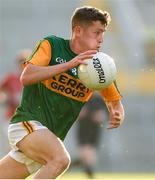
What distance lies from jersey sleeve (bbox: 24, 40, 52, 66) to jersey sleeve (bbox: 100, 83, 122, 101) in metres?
0.66

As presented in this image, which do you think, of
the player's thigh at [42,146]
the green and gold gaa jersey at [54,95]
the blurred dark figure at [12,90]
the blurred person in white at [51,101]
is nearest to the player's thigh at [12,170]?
the blurred person in white at [51,101]

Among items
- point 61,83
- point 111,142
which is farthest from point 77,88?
point 111,142

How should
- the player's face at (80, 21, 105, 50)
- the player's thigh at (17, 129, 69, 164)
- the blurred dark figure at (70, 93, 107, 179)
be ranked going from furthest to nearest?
the blurred dark figure at (70, 93, 107, 179)
the player's face at (80, 21, 105, 50)
the player's thigh at (17, 129, 69, 164)

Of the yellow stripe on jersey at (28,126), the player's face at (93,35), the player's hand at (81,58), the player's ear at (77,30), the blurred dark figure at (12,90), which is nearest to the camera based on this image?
the player's hand at (81,58)

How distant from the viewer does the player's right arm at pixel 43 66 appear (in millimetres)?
7268

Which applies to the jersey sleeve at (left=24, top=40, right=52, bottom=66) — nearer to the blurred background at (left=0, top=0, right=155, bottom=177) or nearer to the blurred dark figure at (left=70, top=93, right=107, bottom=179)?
the blurred dark figure at (left=70, top=93, right=107, bottom=179)

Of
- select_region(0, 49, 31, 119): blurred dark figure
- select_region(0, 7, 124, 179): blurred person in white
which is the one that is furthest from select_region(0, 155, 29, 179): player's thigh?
select_region(0, 49, 31, 119): blurred dark figure

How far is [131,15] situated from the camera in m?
21.9

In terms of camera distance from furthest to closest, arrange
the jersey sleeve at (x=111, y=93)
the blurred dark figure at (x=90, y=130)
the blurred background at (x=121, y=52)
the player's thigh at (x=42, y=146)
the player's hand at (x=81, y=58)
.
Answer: the blurred background at (x=121, y=52) → the blurred dark figure at (x=90, y=130) → the jersey sleeve at (x=111, y=93) → the player's thigh at (x=42, y=146) → the player's hand at (x=81, y=58)

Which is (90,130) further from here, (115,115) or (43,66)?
(43,66)

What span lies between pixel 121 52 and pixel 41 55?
1325cm

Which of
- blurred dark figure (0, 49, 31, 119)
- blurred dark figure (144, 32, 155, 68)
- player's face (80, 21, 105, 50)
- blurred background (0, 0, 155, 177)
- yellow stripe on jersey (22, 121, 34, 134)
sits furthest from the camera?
blurred dark figure (144, 32, 155, 68)

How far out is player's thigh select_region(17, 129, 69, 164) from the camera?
293 inches

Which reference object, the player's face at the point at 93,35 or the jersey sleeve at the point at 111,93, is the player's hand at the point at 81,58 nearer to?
the player's face at the point at 93,35
